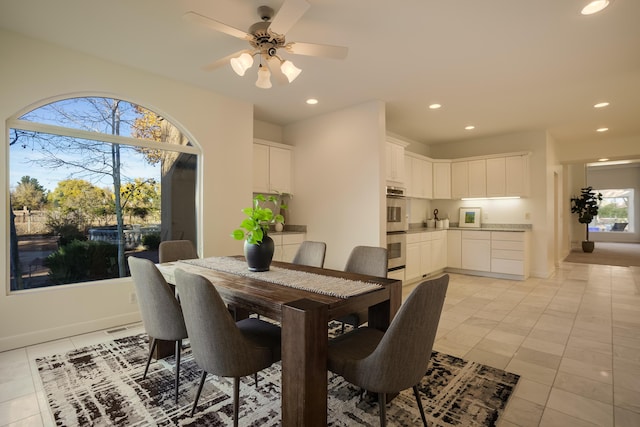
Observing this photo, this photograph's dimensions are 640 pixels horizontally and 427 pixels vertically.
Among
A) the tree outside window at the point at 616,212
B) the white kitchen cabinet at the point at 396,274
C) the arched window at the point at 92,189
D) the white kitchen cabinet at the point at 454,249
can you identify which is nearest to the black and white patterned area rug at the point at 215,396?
the arched window at the point at 92,189

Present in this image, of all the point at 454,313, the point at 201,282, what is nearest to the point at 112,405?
the point at 201,282

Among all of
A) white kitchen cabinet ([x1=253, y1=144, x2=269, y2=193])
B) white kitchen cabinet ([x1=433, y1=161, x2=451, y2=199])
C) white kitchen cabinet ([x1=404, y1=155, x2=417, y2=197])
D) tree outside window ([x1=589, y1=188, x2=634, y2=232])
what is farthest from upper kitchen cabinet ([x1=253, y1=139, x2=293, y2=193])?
tree outside window ([x1=589, y1=188, x2=634, y2=232])

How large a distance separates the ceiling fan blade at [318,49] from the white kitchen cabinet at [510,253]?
15.3 ft

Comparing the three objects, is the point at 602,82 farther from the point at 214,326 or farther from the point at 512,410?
the point at 214,326

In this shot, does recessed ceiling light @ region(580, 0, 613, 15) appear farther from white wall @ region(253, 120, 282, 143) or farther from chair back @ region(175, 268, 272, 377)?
white wall @ region(253, 120, 282, 143)

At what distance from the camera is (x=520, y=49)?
9.36ft

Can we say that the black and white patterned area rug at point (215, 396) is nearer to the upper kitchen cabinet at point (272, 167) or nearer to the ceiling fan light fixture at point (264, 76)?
the ceiling fan light fixture at point (264, 76)

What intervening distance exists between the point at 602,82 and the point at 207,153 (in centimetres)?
471

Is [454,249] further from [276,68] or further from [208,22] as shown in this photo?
[208,22]

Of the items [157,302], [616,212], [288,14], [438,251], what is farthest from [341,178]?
[616,212]

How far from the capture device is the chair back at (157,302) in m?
1.85

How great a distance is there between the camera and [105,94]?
316 cm

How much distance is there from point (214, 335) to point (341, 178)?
132 inches

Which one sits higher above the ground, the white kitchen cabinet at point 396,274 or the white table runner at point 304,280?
the white table runner at point 304,280
